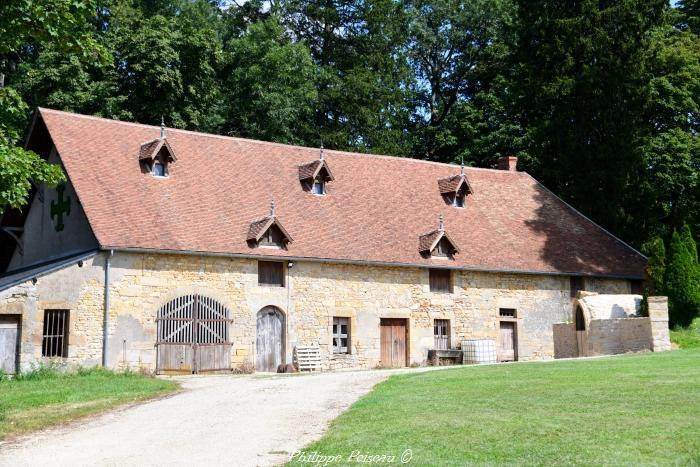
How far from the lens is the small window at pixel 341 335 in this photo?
29758mm

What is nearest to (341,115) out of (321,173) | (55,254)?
(321,173)

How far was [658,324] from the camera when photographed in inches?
1072

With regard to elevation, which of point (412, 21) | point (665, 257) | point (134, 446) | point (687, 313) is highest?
point (412, 21)

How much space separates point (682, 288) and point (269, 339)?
14.6 meters

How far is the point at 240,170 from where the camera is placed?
3189 centimetres

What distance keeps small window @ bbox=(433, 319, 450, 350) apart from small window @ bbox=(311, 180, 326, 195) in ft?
20.6

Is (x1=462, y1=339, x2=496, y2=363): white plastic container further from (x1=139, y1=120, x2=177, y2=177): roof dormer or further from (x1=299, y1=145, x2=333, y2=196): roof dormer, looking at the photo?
(x1=139, y1=120, x2=177, y2=177): roof dormer

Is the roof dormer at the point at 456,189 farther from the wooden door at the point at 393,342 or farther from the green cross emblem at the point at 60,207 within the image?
the green cross emblem at the point at 60,207

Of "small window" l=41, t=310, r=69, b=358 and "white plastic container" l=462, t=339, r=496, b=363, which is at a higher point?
"small window" l=41, t=310, r=69, b=358

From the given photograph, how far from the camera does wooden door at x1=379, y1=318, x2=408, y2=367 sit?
30453mm

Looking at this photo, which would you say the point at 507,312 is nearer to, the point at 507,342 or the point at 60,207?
the point at 507,342

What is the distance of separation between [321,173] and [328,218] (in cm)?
217

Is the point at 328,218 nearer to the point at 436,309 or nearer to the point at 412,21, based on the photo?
the point at 436,309

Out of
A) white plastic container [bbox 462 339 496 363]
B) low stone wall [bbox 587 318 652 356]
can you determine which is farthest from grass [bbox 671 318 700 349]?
white plastic container [bbox 462 339 496 363]
